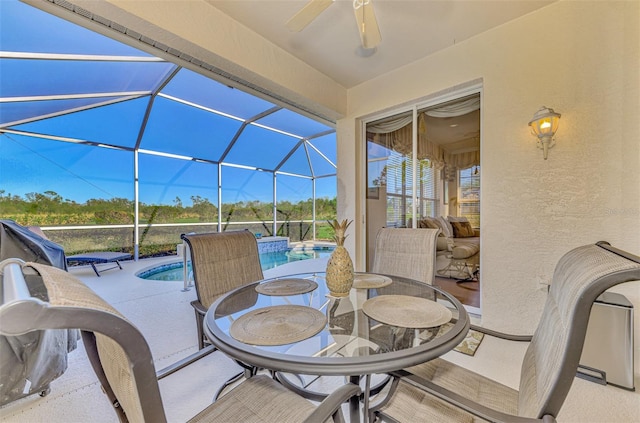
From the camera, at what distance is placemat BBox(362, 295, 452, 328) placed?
1150mm

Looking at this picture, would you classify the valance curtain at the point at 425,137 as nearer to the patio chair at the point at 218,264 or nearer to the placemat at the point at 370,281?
the placemat at the point at 370,281

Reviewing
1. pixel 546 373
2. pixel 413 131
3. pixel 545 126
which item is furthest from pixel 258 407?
pixel 413 131

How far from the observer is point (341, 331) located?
1209 millimetres

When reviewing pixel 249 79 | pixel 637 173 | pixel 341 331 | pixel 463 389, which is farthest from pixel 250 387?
pixel 637 173

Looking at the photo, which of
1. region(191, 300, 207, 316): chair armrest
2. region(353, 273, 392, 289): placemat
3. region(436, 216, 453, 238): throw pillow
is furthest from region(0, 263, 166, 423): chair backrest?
region(436, 216, 453, 238): throw pillow

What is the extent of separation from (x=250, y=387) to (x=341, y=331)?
45 cm

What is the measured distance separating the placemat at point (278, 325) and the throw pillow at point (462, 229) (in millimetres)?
2408

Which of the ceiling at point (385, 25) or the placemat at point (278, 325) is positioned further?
the ceiling at point (385, 25)

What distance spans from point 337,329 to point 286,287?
541 millimetres

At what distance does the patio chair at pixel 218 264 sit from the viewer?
170 centimetres

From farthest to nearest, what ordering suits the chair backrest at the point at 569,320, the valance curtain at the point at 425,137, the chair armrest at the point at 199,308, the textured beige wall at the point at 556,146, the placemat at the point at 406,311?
the valance curtain at the point at 425,137, the textured beige wall at the point at 556,146, the chair armrest at the point at 199,308, the placemat at the point at 406,311, the chair backrest at the point at 569,320

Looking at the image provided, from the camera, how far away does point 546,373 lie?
760mm

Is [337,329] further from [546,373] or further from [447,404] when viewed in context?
[546,373]

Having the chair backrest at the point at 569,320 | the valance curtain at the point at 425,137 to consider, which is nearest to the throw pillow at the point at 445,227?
the valance curtain at the point at 425,137
